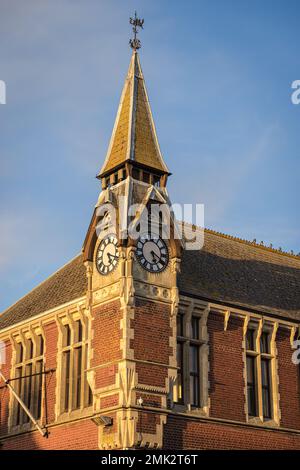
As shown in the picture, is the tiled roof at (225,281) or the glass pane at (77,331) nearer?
the glass pane at (77,331)

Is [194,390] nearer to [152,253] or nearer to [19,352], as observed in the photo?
[152,253]

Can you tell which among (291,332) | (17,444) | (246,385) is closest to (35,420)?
(17,444)

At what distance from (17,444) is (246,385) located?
10.7 metres

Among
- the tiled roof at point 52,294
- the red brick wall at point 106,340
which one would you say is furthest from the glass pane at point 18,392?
the red brick wall at point 106,340

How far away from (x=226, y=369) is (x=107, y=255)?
718 centimetres

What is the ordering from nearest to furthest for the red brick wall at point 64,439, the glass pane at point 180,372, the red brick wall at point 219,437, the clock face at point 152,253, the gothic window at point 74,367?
1. the red brick wall at point 219,437
2. the red brick wall at point 64,439
3. the clock face at point 152,253
4. the glass pane at point 180,372
5. the gothic window at point 74,367

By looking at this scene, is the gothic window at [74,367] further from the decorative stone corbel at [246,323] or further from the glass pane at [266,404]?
the glass pane at [266,404]

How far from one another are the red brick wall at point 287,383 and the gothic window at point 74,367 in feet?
29.7

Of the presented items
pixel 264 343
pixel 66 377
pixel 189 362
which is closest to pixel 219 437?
pixel 189 362

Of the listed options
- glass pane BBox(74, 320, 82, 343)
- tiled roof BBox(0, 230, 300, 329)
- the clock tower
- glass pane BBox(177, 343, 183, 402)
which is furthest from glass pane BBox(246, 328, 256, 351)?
glass pane BBox(74, 320, 82, 343)

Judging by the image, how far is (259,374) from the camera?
37.6 metres

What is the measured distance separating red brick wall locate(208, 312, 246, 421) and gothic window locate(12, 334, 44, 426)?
318 inches

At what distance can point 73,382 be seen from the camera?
36438mm

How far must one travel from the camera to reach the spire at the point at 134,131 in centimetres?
3734
